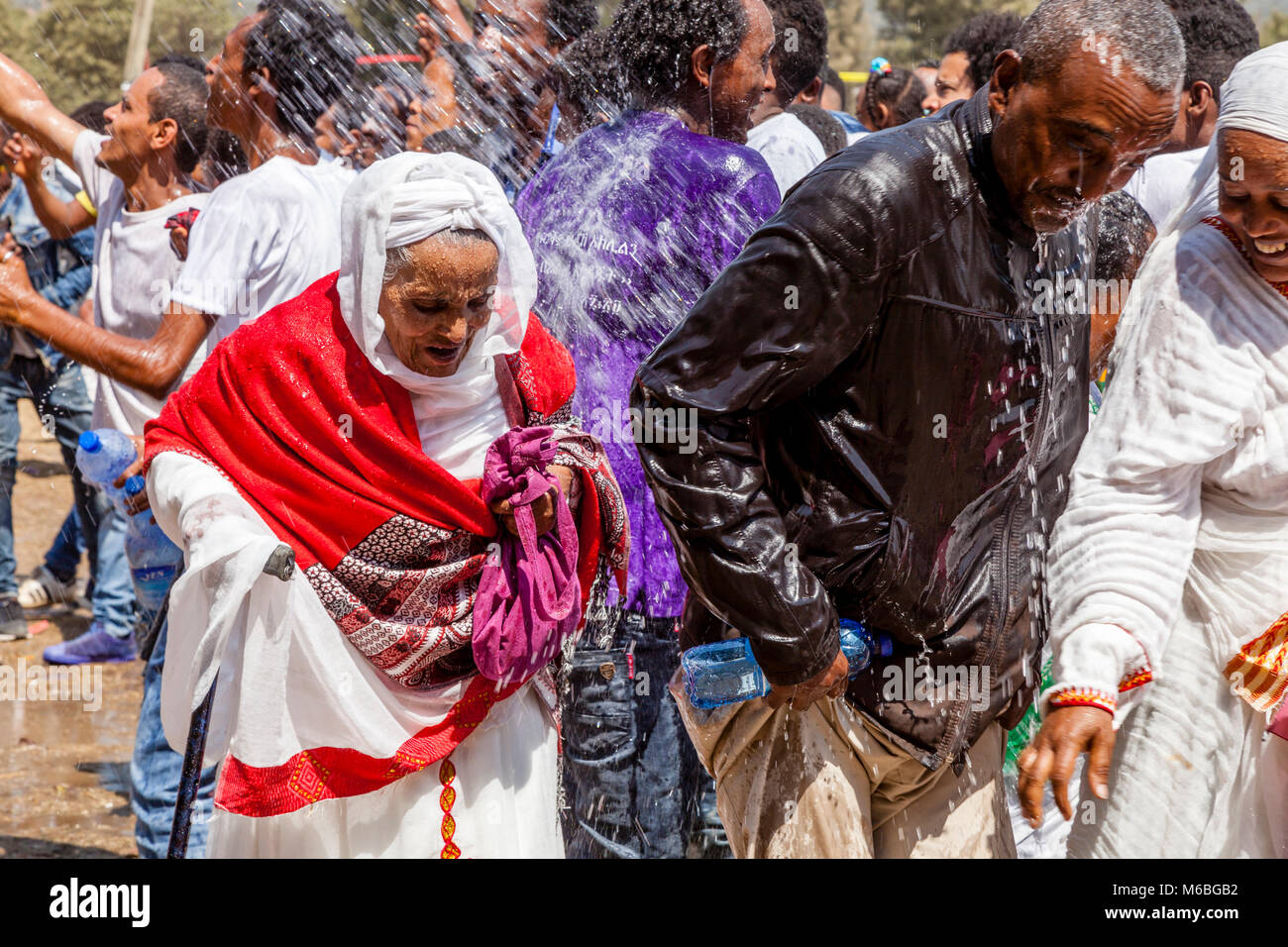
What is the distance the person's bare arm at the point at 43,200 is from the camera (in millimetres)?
6055

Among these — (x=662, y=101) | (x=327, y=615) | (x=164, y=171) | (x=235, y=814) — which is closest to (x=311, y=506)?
(x=327, y=615)

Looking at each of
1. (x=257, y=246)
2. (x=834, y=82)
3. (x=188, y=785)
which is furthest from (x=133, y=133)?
(x=834, y=82)

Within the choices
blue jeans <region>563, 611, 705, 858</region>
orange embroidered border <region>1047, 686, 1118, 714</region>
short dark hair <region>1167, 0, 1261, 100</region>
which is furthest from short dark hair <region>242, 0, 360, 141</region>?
orange embroidered border <region>1047, 686, 1118, 714</region>

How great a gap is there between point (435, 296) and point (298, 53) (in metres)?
2.34

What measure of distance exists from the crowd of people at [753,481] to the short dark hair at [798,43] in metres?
1.92

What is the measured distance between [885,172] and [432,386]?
1081mm

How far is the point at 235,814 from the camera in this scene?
2.99 meters

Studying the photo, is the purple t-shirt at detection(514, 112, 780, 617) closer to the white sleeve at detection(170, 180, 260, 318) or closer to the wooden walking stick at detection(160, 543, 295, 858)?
the white sleeve at detection(170, 180, 260, 318)

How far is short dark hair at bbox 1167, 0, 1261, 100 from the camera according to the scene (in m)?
4.86

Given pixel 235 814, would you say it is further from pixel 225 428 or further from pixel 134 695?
pixel 134 695

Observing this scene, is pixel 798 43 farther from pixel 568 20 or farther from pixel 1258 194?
pixel 1258 194

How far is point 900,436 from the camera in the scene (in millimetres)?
2545

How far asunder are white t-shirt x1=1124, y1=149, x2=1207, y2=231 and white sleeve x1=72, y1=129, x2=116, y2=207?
3.62m

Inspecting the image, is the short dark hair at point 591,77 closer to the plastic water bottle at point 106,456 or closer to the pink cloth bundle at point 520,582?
the pink cloth bundle at point 520,582
